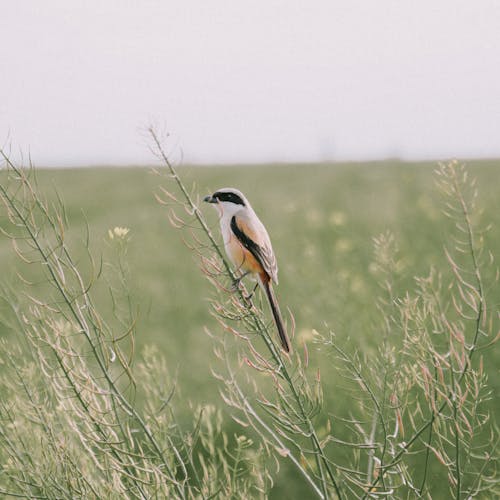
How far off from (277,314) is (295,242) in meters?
6.57

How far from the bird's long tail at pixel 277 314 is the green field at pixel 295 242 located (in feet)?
0.73

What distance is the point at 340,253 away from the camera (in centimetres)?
603

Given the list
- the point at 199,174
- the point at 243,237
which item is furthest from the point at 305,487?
the point at 199,174

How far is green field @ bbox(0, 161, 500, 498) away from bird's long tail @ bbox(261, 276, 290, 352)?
0.73 feet

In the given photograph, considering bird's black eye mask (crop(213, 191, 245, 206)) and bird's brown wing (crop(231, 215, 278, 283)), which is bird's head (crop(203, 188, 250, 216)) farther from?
bird's brown wing (crop(231, 215, 278, 283))

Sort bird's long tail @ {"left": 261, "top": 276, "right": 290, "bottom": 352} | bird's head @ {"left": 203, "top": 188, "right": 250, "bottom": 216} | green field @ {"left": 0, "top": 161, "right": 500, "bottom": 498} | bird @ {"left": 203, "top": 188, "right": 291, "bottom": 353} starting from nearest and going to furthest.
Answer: bird's long tail @ {"left": 261, "top": 276, "right": 290, "bottom": 352} → bird @ {"left": 203, "top": 188, "right": 291, "bottom": 353} → bird's head @ {"left": 203, "top": 188, "right": 250, "bottom": 216} → green field @ {"left": 0, "top": 161, "right": 500, "bottom": 498}

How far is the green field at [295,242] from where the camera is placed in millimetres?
4758

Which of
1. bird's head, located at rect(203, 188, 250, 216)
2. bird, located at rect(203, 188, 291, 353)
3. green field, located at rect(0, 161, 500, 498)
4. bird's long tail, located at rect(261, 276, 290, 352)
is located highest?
bird's head, located at rect(203, 188, 250, 216)

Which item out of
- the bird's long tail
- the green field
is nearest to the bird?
the bird's long tail

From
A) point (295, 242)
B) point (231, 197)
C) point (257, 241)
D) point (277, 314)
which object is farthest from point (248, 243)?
point (295, 242)

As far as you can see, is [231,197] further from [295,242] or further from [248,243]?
[295,242]

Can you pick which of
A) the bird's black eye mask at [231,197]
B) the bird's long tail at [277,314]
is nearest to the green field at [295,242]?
the bird's long tail at [277,314]

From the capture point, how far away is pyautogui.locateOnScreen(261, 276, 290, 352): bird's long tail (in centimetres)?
296

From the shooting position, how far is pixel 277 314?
10.9 ft
